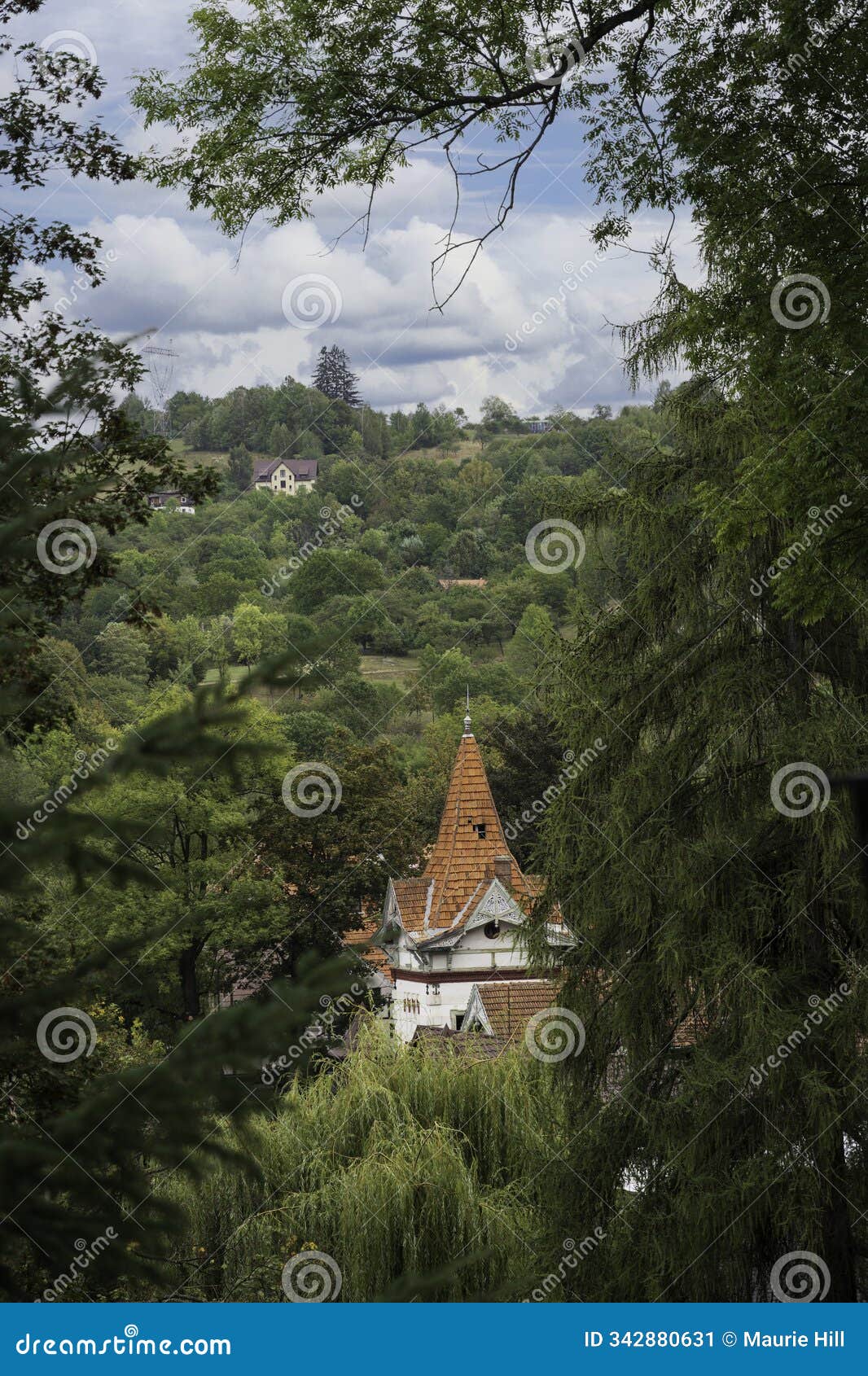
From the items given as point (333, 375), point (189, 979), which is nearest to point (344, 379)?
point (333, 375)

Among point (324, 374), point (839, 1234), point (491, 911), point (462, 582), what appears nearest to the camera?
point (839, 1234)

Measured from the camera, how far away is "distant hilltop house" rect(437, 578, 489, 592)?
68750 mm

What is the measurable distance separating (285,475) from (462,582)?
1901 centimetres

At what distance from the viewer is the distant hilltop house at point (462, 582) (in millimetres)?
68750

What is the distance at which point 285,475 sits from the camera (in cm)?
8481

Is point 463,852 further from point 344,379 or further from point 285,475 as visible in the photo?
point 344,379

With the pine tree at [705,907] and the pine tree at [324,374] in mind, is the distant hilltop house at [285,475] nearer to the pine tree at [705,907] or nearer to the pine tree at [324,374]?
the pine tree at [324,374]

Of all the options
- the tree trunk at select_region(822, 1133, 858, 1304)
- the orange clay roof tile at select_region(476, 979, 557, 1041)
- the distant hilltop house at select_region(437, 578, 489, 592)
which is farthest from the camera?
the distant hilltop house at select_region(437, 578, 489, 592)

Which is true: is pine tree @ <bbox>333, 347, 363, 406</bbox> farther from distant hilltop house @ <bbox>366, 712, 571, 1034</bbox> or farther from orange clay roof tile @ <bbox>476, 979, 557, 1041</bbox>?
orange clay roof tile @ <bbox>476, 979, 557, 1041</bbox>

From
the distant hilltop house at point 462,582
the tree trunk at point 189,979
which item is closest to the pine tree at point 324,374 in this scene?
the distant hilltop house at point 462,582

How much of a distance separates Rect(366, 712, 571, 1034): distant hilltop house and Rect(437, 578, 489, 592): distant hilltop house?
31.7 m

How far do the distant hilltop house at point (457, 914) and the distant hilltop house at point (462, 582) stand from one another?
31.7m

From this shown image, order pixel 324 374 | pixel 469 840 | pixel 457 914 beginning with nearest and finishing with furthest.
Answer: pixel 457 914, pixel 469 840, pixel 324 374

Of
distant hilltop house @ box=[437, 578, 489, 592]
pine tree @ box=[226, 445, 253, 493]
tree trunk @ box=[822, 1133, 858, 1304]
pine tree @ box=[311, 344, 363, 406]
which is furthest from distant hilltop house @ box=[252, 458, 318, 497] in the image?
tree trunk @ box=[822, 1133, 858, 1304]
